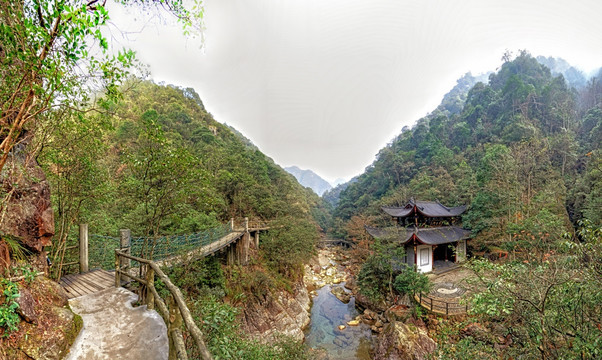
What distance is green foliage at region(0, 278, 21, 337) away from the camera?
247 cm

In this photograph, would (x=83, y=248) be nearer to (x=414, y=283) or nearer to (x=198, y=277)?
(x=198, y=277)

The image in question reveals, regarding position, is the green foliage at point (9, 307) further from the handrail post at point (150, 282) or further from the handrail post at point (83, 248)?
the handrail post at point (83, 248)

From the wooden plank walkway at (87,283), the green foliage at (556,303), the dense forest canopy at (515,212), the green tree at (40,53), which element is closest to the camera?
the green tree at (40,53)

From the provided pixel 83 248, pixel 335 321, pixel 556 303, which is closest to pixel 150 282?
pixel 83 248

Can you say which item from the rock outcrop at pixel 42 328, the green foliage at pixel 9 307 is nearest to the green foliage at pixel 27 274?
the rock outcrop at pixel 42 328

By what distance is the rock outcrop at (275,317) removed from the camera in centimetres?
1109

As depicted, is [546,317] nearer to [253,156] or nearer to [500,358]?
[500,358]

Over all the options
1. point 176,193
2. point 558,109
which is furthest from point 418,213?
point 558,109

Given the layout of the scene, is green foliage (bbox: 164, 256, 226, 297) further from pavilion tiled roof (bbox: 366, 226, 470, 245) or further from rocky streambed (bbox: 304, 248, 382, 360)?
pavilion tiled roof (bbox: 366, 226, 470, 245)

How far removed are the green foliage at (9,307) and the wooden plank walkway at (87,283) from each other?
2160 mm

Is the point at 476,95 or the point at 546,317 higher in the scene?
the point at 476,95

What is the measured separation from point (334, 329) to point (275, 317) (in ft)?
13.1

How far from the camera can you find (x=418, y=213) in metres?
18.4

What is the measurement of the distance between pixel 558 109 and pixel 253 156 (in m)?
40.4
